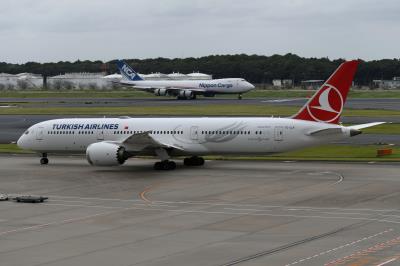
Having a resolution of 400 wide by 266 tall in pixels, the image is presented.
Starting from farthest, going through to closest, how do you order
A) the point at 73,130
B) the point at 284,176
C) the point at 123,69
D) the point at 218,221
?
the point at 123,69
the point at 73,130
the point at 284,176
the point at 218,221

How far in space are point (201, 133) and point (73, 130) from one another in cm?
1001

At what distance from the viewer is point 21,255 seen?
2844 centimetres

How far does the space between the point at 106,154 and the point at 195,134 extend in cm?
652

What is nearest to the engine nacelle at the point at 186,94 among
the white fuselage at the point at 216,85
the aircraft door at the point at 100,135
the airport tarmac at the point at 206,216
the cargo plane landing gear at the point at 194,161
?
the white fuselage at the point at 216,85

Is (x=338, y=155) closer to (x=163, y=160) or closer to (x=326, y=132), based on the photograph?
(x=326, y=132)

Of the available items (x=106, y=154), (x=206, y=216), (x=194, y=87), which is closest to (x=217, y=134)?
(x=106, y=154)

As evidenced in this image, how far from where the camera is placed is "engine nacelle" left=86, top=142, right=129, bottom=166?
5325 cm

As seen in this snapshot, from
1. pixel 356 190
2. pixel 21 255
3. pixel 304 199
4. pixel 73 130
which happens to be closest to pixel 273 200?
pixel 304 199

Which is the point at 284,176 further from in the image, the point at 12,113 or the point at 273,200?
the point at 12,113

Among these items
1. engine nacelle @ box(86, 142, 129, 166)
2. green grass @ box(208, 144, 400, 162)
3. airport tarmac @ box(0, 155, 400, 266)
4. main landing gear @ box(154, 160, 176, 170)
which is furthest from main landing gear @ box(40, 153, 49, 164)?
green grass @ box(208, 144, 400, 162)

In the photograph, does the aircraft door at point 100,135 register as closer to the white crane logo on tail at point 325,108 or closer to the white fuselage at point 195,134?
the white fuselage at point 195,134

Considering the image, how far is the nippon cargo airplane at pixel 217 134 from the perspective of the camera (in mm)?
53031

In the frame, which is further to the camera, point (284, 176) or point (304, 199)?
point (284, 176)

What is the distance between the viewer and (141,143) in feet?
179
